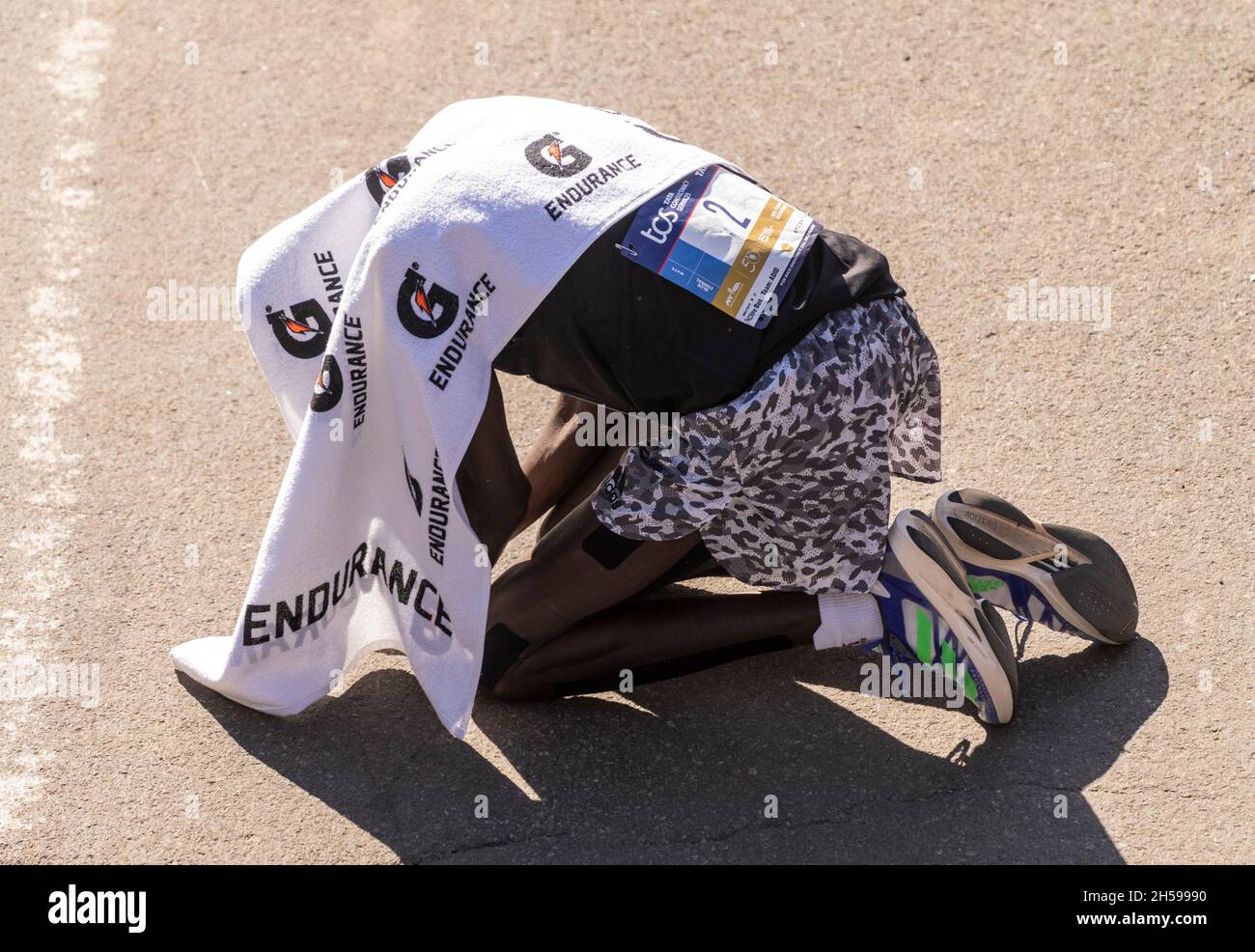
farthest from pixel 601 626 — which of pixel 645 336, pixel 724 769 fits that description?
pixel 645 336

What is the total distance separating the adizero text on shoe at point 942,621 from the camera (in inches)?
117

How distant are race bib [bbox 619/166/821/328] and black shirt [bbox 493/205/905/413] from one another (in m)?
0.02

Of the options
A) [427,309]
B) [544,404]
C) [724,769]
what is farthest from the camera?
[544,404]

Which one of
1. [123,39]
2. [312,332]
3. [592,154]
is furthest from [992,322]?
[123,39]

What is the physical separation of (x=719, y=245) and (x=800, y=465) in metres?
0.50

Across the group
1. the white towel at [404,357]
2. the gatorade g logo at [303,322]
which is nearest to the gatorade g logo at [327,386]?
the white towel at [404,357]

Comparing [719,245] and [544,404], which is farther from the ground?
[719,245]

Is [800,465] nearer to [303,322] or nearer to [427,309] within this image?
[427,309]

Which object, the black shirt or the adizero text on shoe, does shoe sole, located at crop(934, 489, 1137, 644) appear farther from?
the black shirt

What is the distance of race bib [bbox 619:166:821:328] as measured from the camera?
8.86 feet

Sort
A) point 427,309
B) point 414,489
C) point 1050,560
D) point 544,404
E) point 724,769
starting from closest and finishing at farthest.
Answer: point 427,309
point 414,489
point 724,769
point 1050,560
point 544,404

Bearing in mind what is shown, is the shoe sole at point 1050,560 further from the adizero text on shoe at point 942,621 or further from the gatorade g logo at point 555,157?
the gatorade g logo at point 555,157

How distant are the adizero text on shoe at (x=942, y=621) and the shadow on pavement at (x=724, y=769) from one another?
130 millimetres

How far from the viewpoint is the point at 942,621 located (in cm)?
298
